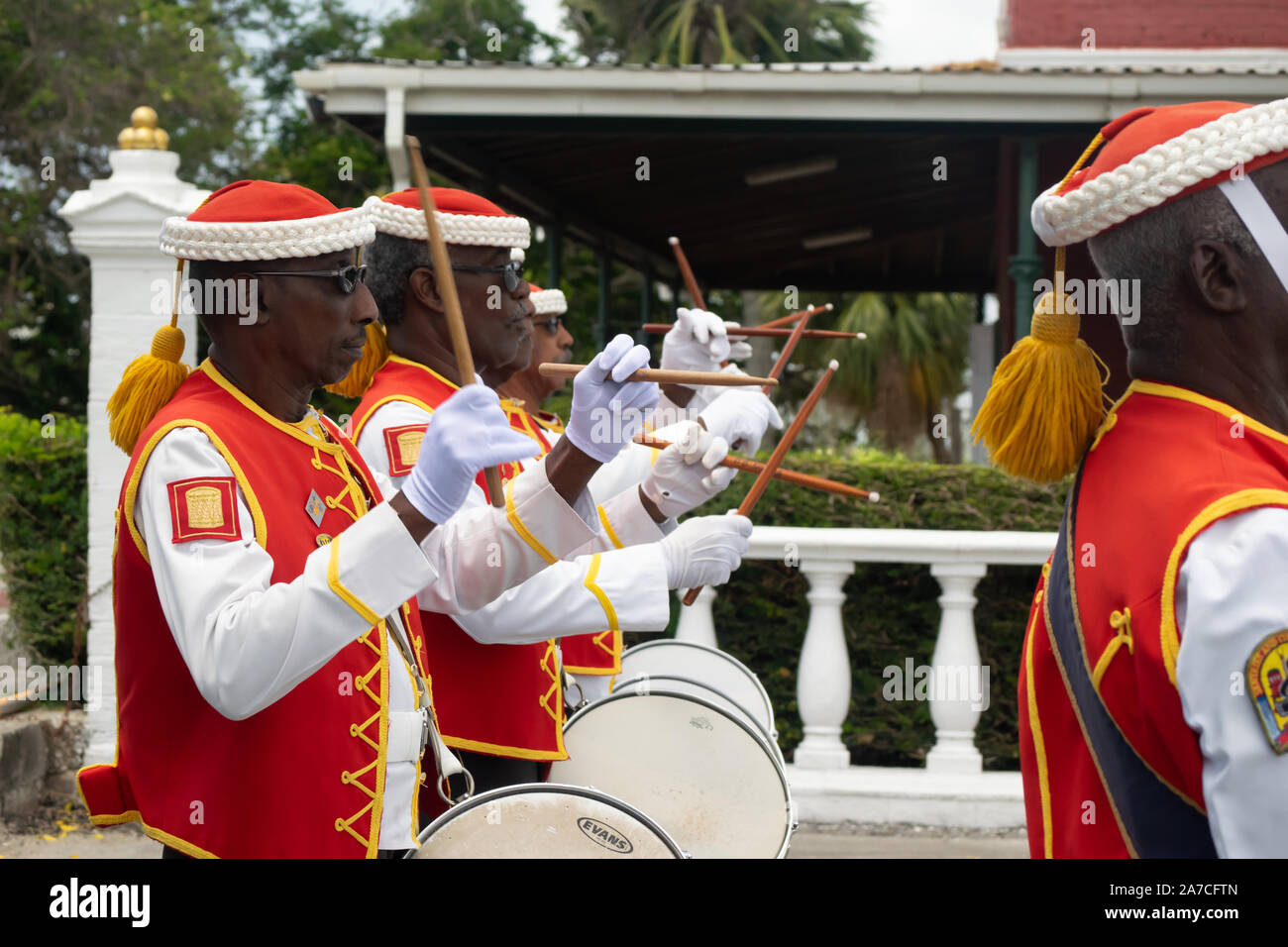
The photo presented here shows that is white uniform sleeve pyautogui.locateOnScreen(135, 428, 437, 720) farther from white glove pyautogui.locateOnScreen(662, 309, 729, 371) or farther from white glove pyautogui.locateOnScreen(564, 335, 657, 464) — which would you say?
white glove pyautogui.locateOnScreen(662, 309, 729, 371)

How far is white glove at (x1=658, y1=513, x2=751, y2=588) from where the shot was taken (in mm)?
2943

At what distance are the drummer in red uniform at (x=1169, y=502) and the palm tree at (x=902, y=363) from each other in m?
23.0

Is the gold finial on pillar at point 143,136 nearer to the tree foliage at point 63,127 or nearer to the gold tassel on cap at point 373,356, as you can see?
the gold tassel on cap at point 373,356

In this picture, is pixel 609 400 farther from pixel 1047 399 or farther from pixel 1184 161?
pixel 1184 161

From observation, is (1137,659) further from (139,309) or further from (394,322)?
(139,309)

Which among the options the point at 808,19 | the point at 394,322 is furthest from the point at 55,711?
the point at 808,19

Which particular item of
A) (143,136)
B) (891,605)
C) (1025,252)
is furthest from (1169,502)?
(1025,252)

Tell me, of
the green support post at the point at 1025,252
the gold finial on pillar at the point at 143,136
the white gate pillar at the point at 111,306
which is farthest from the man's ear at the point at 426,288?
the green support post at the point at 1025,252

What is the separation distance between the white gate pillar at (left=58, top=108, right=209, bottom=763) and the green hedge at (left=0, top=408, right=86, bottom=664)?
0.95 ft

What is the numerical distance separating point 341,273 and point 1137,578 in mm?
1404

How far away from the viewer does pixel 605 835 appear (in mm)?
2193

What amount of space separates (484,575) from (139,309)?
10.1ft

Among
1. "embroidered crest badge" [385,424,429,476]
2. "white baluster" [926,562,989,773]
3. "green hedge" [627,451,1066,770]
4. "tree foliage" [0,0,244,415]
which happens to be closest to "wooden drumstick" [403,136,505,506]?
"embroidered crest badge" [385,424,429,476]

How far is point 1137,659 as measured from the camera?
1.71 meters
